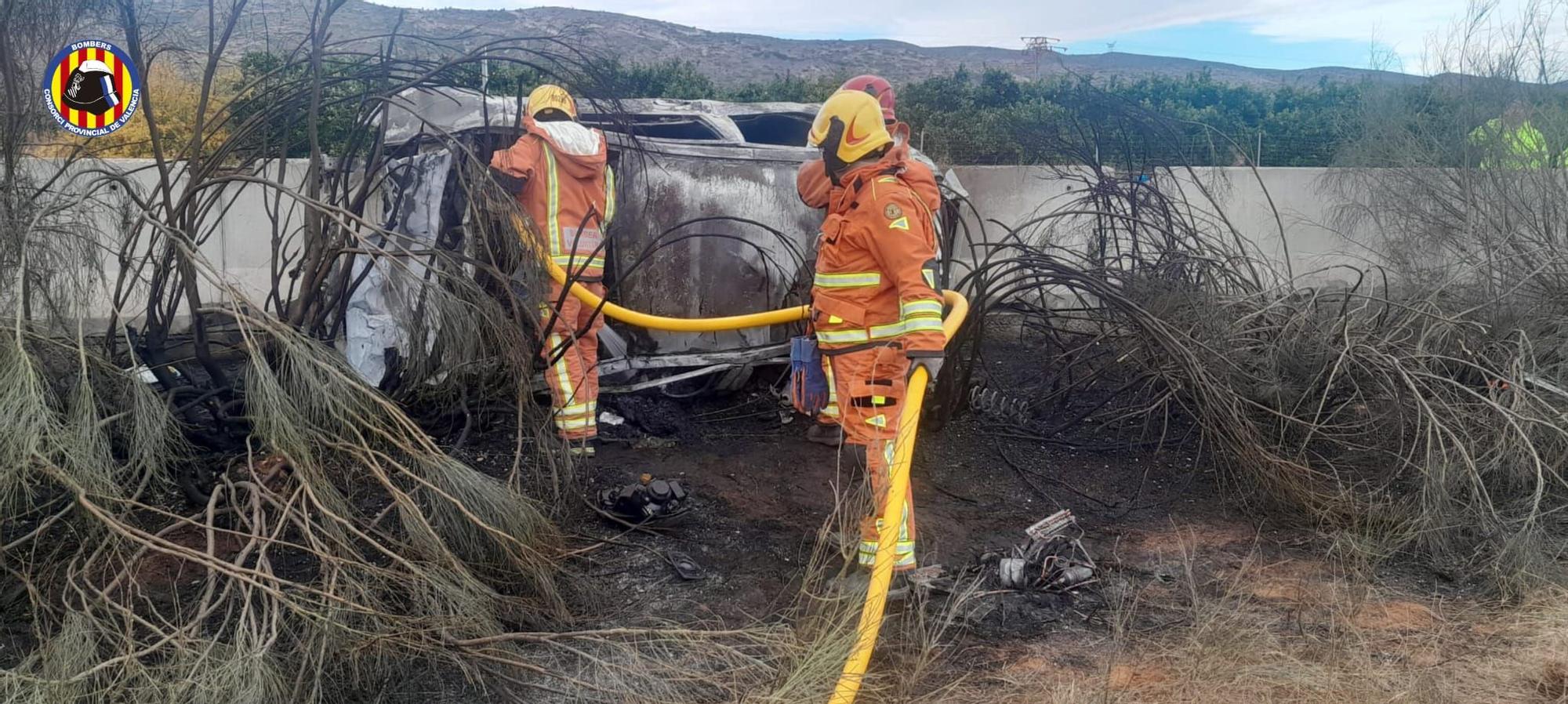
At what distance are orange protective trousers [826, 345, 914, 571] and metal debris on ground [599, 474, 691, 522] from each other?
2.96 ft

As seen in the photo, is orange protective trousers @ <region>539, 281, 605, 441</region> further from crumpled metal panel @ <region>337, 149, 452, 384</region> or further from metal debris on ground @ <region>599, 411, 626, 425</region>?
crumpled metal panel @ <region>337, 149, 452, 384</region>

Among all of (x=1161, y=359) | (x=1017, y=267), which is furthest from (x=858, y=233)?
(x=1161, y=359)

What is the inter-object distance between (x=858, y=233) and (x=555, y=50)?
1.72m

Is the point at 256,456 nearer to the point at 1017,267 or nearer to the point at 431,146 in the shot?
the point at 431,146

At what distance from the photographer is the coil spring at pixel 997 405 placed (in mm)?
6129

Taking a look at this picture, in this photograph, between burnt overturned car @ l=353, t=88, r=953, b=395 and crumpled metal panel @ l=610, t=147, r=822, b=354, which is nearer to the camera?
burnt overturned car @ l=353, t=88, r=953, b=395

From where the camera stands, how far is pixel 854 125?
393 cm

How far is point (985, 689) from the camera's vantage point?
3.30 metres

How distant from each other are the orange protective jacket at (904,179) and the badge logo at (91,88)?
2560 millimetres

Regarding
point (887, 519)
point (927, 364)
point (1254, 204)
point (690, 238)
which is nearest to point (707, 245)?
point (690, 238)

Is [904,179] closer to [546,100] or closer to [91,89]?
[546,100]

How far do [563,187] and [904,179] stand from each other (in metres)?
2.10

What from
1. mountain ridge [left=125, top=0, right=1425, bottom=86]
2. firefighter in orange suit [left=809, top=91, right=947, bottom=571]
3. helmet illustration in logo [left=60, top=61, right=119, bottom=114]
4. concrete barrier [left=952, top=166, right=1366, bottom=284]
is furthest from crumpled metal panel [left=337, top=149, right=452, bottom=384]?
mountain ridge [left=125, top=0, right=1425, bottom=86]

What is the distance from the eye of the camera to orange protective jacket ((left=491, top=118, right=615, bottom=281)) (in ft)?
16.8
